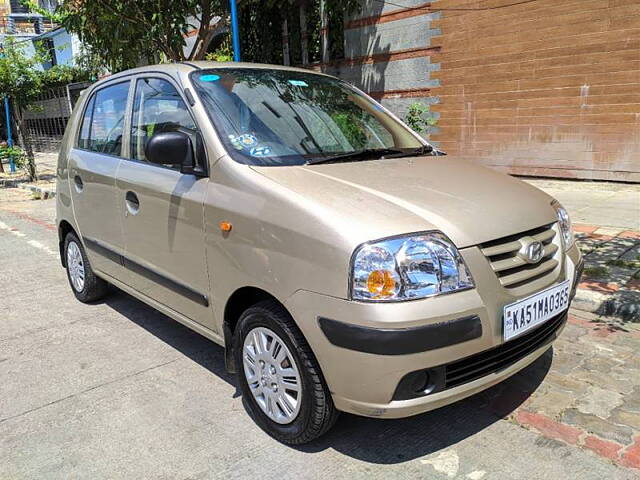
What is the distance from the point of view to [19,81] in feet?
48.0

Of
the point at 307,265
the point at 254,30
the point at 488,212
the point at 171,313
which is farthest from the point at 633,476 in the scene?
the point at 254,30

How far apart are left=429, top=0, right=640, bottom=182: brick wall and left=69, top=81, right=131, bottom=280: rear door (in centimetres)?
706

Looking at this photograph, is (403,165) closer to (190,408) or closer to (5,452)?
(190,408)

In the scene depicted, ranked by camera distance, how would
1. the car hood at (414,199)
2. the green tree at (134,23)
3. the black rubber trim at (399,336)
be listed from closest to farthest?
the black rubber trim at (399,336) → the car hood at (414,199) → the green tree at (134,23)

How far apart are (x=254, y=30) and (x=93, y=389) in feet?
38.5

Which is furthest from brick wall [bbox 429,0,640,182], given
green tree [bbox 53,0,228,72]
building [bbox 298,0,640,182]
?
green tree [bbox 53,0,228,72]

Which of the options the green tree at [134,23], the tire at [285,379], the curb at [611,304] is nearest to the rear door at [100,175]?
the tire at [285,379]

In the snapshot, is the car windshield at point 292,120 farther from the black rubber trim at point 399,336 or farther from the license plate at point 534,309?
the license plate at point 534,309

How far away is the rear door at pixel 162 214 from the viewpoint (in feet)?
9.83

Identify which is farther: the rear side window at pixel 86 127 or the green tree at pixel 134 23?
the green tree at pixel 134 23

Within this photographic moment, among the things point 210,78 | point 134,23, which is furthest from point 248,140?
point 134,23

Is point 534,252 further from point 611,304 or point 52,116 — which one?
point 52,116

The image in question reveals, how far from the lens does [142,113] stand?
360 centimetres

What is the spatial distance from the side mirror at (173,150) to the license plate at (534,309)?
1.68 meters
